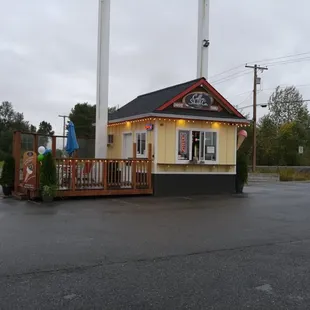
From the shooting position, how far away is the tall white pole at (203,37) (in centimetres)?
1952

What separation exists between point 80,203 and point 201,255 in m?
6.91

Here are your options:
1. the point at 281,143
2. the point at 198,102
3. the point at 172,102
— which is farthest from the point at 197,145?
the point at 281,143

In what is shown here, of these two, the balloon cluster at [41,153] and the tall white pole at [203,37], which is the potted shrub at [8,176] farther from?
the tall white pole at [203,37]

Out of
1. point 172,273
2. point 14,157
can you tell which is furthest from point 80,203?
point 172,273

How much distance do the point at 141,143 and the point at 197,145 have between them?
7.00ft

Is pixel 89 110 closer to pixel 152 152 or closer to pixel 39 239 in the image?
pixel 152 152

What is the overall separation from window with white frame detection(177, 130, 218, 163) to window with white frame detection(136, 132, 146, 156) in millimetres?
1330

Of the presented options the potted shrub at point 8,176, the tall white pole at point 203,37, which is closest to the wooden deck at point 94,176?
the potted shrub at point 8,176

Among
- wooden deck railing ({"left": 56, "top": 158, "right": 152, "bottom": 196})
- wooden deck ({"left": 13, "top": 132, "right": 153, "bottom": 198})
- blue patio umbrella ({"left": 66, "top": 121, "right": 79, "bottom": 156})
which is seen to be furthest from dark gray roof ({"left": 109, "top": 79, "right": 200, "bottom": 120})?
blue patio umbrella ({"left": 66, "top": 121, "right": 79, "bottom": 156})

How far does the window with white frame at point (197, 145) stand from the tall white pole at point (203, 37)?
15.0 ft

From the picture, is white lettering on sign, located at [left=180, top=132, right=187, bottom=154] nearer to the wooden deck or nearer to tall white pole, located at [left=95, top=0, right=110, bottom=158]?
the wooden deck

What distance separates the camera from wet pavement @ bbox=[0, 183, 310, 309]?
14.5ft

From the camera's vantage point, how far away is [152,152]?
50.1ft

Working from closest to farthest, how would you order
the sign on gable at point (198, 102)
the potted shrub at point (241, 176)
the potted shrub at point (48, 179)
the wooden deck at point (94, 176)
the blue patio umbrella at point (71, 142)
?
1. the potted shrub at point (48, 179)
2. the wooden deck at point (94, 176)
3. the blue patio umbrella at point (71, 142)
4. the sign on gable at point (198, 102)
5. the potted shrub at point (241, 176)
